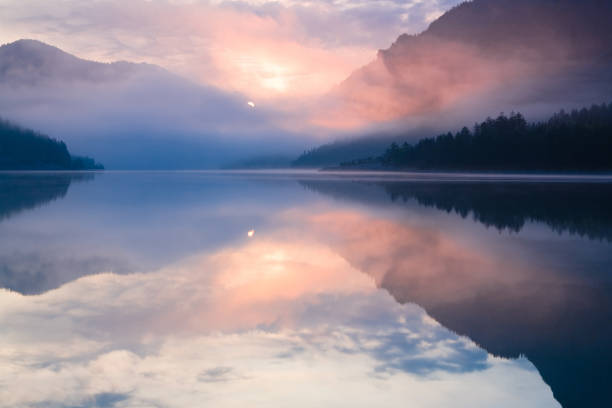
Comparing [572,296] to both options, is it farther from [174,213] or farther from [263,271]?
[174,213]

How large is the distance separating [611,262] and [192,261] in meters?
11.5

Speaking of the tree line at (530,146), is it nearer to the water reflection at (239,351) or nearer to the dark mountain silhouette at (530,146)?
the dark mountain silhouette at (530,146)

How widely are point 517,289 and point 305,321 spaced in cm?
519

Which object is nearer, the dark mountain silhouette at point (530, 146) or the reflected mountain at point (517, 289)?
the reflected mountain at point (517, 289)

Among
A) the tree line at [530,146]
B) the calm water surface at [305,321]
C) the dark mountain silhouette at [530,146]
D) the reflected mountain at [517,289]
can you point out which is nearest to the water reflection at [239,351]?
the calm water surface at [305,321]

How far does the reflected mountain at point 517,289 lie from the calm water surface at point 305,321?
41 millimetres

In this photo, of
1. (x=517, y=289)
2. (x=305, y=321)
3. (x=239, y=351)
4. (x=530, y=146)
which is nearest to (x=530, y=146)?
(x=530, y=146)

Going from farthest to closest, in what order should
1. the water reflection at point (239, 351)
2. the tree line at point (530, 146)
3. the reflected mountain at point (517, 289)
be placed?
the tree line at point (530, 146), the reflected mountain at point (517, 289), the water reflection at point (239, 351)

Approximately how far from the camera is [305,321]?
1020 cm

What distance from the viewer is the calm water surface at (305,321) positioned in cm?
736

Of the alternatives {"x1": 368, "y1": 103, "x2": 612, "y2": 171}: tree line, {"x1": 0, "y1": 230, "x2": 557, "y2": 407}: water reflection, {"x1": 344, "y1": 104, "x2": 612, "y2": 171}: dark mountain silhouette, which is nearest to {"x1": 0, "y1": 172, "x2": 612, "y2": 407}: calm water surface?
{"x1": 0, "y1": 230, "x2": 557, "y2": 407}: water reflection

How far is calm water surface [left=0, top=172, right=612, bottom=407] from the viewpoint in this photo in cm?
736

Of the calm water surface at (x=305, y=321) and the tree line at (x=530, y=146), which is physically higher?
the tree line at (x=530, y=146)

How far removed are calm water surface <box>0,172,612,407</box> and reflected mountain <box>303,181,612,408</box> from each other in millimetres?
41
